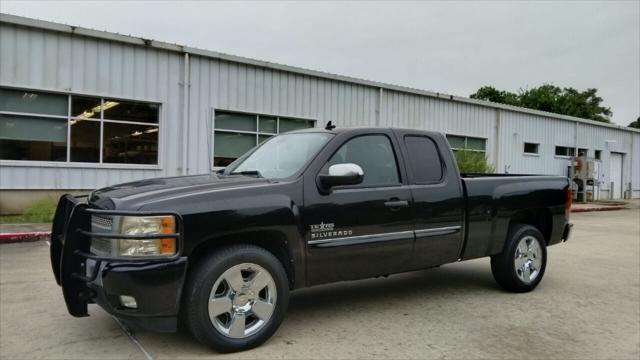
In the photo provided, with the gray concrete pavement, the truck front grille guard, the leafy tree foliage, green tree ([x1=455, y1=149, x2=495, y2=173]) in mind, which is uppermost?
the leafy tree foliage

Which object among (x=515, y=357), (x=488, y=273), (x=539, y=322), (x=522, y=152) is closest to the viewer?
(x=515, y=357)

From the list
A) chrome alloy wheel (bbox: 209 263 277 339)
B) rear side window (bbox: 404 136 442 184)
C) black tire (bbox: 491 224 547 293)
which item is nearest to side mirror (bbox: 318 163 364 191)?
chrome alloy wheel (bbox: 209 263 277 339)

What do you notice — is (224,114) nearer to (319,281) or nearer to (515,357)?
(319,281)

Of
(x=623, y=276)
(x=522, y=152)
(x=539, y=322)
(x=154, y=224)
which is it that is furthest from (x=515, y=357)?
(x=522, y=152)

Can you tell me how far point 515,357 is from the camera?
397 cm

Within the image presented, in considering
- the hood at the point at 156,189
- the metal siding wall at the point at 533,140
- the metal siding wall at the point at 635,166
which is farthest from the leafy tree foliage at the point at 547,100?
the hood at the point at 156,189

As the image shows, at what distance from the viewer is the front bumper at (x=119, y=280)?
11.6ft

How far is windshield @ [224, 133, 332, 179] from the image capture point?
4656 mm

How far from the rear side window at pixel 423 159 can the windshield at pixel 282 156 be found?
98cm

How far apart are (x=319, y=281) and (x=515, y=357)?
1.67 meters

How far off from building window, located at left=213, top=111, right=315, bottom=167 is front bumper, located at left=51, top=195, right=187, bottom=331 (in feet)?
37.1

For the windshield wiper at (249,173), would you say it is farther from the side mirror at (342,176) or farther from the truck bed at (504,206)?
the truck bed at (504,206)

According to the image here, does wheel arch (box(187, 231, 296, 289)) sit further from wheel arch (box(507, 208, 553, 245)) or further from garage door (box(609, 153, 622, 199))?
garage door (box(609, 153, 622, 199))

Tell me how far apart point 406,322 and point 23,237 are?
25.4 ft
